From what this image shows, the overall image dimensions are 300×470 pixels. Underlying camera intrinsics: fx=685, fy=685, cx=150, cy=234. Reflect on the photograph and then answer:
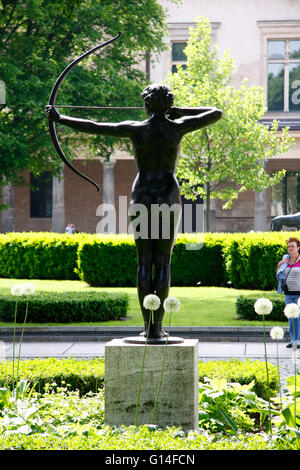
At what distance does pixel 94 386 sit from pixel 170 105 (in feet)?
9.37

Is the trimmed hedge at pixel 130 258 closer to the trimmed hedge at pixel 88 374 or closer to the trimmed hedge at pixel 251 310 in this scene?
the trimmed hedge at pixel 251 310

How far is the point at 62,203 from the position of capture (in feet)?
106

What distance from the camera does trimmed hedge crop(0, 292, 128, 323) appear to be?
1238cm

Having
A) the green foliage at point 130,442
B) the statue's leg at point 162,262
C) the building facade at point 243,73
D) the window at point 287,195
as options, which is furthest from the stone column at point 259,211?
the green foliage at point 130,442

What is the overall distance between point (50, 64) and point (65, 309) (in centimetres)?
876

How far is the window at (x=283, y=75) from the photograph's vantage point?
112 ft

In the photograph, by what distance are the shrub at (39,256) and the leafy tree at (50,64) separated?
203 cm

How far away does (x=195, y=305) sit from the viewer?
47.1 ft

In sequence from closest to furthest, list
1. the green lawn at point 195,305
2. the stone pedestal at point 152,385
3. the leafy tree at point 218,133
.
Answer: the stone pedestal at point 152,385, the green lawn at point 195,305, the leafy tree at point 218,133

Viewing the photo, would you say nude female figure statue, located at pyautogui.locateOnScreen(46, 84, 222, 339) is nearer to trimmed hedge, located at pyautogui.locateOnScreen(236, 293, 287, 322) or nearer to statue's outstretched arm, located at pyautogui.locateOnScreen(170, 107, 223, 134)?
statue's outstretched arm, located at pyautogui.locateOnScreen(170, 107, 223, 134)

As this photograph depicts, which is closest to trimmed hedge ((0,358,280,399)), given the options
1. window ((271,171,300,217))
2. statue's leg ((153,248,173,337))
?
statue's leg ((153,248,173,337))

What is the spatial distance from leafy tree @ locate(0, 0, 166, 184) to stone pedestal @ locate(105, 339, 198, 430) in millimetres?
12971

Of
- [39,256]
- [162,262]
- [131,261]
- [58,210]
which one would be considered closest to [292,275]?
[162,262]

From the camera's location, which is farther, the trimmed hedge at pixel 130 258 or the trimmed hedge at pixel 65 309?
the trimmed hedge at pixel 130 258
